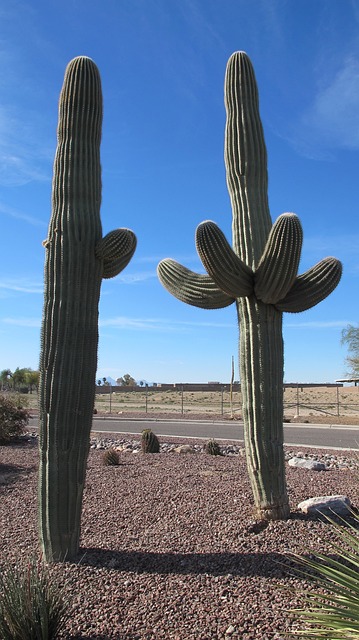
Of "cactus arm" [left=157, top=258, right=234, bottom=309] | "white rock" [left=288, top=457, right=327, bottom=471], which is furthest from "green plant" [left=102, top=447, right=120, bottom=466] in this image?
"cactus arm" [left=157, top=258, right=234, bottom=309]

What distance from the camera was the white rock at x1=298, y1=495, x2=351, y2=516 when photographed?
6059mm

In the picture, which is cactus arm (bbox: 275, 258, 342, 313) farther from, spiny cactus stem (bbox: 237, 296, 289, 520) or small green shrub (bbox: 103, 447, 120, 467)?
small green shrub (bbox: 103, 447, 120, 467)

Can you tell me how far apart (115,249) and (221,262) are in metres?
1.12

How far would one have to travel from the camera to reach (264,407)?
594 cm

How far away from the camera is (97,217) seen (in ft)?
18.8

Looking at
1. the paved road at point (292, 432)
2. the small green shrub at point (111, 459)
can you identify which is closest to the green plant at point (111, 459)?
the small green shrub at point (111, 459)

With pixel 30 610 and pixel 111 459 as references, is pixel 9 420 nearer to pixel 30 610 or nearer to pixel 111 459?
pixel 111 459

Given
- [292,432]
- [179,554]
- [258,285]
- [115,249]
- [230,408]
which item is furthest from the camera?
[230,408]

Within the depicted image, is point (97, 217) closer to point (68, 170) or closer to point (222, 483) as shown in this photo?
point (68, 170)

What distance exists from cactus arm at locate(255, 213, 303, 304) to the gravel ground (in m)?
2.36

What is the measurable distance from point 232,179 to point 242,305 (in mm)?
1573

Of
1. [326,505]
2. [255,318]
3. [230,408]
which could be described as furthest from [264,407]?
[230,408]

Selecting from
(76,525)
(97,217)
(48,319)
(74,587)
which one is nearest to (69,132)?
(97,217)

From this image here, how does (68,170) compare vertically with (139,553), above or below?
above
